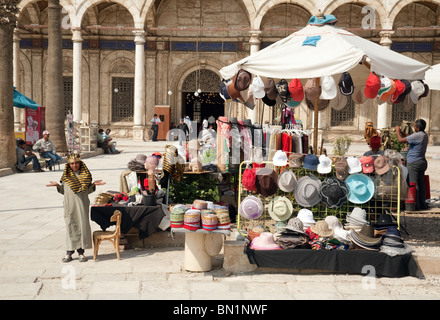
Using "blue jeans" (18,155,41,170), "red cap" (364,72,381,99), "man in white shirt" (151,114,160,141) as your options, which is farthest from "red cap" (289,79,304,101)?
"man in white shirt" (151,114,160,141)

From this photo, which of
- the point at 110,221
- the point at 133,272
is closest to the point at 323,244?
the point at 133,272

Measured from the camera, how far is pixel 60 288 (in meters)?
5.75

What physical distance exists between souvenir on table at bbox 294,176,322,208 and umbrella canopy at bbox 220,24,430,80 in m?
1.35

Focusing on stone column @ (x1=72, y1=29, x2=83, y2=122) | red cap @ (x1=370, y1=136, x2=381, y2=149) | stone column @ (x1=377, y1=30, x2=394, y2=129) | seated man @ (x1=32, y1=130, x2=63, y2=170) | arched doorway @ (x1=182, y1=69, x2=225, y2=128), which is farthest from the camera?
arched doorway @ (x1=182, y1=69, x2=225, y2=128)

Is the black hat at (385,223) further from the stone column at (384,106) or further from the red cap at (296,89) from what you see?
the stone column at (384,106)

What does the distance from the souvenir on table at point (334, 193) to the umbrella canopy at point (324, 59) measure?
1.39 m

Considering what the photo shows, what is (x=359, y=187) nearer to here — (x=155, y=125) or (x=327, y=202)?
(x=327, y=202)

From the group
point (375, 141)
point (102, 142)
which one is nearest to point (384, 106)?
point (102, 142)

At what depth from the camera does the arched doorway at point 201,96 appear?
3006 cm

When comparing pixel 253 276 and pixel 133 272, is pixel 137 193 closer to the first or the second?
pixel 133 272

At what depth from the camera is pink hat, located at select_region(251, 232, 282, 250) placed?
6.39 metres

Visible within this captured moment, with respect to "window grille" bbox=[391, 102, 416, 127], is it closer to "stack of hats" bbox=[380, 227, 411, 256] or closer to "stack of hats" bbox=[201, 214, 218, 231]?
"stack of hats" bbox=[380, 227, 411, 256]

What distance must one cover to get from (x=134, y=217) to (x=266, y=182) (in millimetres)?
1874

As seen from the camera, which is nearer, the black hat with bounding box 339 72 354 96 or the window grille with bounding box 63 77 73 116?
the black hat with bounding box 339 72 354 96
